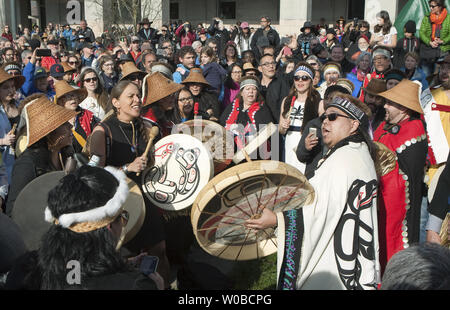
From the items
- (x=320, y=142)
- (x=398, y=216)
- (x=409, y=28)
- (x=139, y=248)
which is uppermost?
(x=409, y=28)

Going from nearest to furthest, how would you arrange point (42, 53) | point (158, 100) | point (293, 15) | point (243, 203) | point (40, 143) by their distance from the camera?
1. point (243, 203)
2. point (40, 143)
3. point (158, 100)
4. point (42, 53)
5. point (293, 15)

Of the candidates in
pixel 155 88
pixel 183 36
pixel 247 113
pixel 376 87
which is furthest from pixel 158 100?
pixel 183 36

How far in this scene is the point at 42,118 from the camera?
347 cm

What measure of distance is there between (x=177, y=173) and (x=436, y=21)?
8.38m

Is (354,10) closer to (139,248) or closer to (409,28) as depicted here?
Answer: (409,28)

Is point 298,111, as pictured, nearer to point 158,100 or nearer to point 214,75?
point 158,100

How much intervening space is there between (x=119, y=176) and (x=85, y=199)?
1.07 feet

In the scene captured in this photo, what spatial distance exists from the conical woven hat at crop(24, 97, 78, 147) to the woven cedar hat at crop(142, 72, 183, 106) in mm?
1382

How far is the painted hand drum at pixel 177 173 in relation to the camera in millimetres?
3846


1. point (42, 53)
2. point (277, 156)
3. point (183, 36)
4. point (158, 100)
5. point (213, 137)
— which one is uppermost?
point (183, 36)

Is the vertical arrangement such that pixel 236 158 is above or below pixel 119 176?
below
